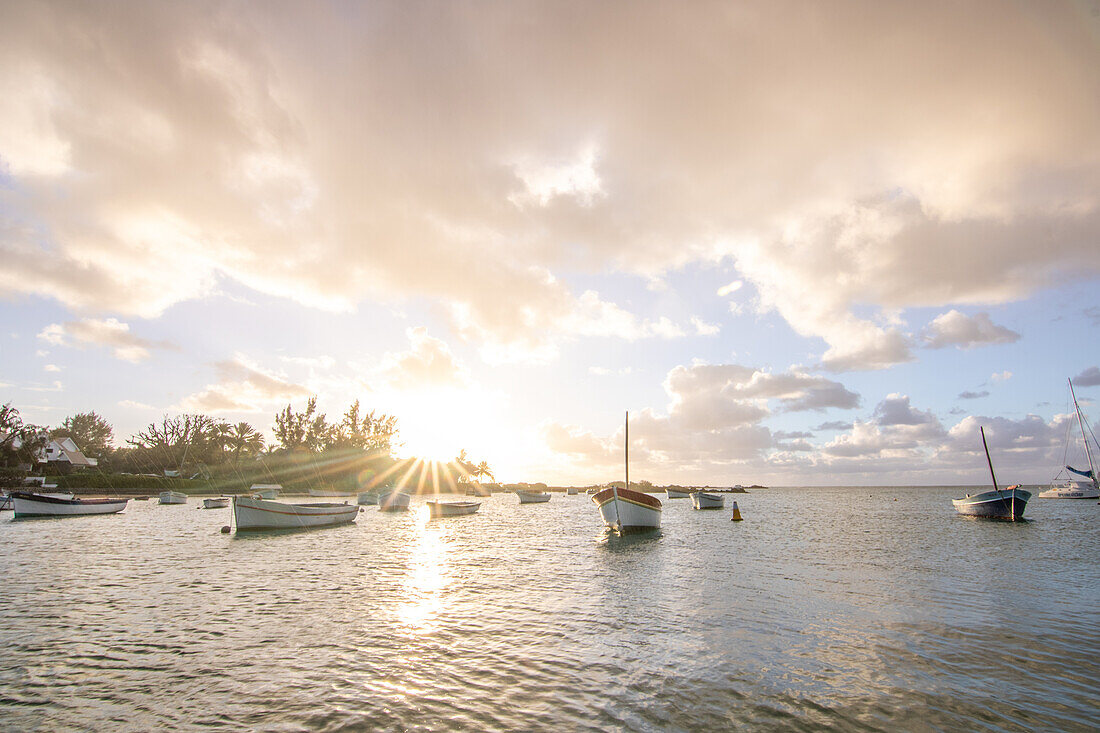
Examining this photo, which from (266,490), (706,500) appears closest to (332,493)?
(266,490)

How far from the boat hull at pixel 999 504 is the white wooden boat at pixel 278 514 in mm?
65058

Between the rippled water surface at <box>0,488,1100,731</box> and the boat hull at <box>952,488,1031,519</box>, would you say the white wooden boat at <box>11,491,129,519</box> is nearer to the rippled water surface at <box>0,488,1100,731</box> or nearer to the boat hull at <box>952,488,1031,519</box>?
the rippled water surface at <box>0,488,1100,731</box>

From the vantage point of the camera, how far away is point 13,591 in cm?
1664

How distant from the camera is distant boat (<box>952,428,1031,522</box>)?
4831cm

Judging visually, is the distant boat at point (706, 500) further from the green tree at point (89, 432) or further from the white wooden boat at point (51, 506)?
the green tree at point (89, 432)

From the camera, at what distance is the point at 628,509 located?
3706 cm

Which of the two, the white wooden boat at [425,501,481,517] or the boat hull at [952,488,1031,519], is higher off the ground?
the boat hull at [952,488,1031,519]

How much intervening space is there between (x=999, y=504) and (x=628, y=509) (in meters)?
42.5

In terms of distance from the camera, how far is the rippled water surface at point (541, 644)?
8156 millimetres

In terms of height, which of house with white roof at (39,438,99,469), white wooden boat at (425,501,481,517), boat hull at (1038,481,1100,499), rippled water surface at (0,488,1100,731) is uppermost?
house with white roof at (39,438,99,469)

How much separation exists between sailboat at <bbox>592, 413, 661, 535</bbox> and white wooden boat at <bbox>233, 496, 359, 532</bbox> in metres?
24.0

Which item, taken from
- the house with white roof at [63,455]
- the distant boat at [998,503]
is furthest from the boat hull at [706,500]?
the house with white roof at [63,455]

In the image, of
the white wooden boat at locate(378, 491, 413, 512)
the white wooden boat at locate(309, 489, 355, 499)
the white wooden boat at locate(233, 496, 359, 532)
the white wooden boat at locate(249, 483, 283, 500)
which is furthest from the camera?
the white wooden boat at locate(309, 489, 355, 499)

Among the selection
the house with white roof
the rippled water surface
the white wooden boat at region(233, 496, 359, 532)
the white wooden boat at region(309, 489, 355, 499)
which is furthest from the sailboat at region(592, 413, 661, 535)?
the house with white roof
